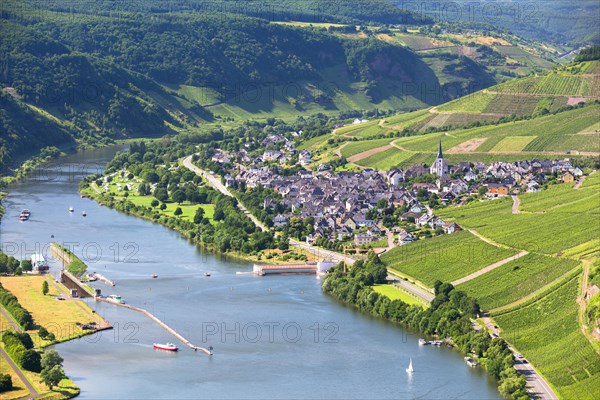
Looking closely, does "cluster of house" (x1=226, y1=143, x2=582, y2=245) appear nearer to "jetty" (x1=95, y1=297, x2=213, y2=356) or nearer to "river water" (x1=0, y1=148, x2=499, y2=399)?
"river water" (x1=0, y1=148, x2=499, y2=399)

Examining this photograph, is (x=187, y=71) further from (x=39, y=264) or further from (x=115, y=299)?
(x=115, y=299)

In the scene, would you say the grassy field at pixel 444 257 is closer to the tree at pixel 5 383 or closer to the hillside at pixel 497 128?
the tree at pixel 5 383

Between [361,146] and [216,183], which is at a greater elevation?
[361,146]

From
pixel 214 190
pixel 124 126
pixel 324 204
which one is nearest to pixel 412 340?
pixel 324 204

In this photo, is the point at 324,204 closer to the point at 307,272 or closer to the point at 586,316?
the point at 307,272

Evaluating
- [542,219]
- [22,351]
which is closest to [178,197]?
[542,219]
